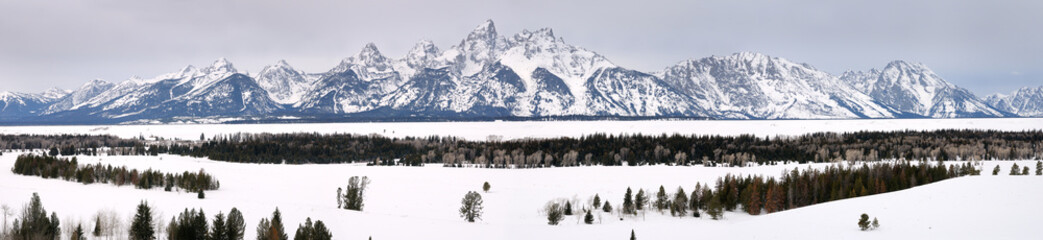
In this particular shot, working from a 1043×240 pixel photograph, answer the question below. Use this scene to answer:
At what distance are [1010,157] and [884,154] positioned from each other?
2915cm

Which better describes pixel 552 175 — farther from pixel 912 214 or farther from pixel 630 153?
pixel 912 214

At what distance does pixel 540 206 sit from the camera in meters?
94.1

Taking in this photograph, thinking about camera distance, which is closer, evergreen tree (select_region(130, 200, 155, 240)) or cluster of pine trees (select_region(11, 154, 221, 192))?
evergreen tree (select_region(130, 200, 155, 240))

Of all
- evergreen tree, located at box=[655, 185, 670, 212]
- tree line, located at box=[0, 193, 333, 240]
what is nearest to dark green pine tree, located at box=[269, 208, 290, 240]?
tree line, located at box=[0, 193, 333, 240]

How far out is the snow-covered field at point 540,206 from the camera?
153 ft

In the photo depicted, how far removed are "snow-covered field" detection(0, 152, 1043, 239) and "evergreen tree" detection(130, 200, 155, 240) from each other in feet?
26.1

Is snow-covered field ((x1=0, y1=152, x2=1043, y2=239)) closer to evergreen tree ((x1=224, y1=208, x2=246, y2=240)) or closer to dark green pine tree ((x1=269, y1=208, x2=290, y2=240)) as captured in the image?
evergreen tree ((x1=224, y1=208, x2=246, y2=240))

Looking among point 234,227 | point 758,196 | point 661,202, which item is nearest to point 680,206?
point 661,202

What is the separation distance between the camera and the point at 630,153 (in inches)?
7421

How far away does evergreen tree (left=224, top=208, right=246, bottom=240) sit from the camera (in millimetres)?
52656

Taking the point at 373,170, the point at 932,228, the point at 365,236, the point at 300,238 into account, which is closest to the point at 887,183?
the point at 932,228

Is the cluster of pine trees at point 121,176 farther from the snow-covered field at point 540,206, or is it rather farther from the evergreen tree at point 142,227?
the evergreen tree at point 142,227

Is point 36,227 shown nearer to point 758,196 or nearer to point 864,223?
point 864,223

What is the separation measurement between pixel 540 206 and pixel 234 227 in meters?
49.4
